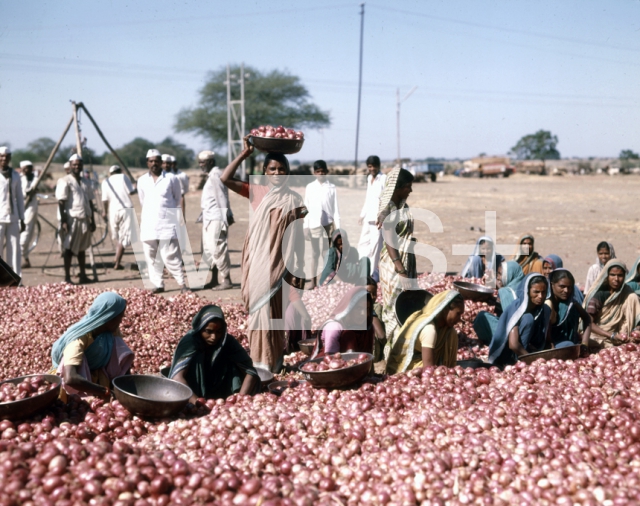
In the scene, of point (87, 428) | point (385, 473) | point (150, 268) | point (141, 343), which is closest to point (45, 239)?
point (150, 268)

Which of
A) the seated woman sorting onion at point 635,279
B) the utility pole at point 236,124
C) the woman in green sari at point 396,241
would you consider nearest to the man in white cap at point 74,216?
the woman in green sari at point 396,241

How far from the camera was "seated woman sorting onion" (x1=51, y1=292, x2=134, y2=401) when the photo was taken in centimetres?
364

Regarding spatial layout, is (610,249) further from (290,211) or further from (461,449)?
(461,449)

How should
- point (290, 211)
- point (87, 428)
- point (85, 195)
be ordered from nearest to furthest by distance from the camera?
point (87, 428) < point (290, 211) < point (85, 195)

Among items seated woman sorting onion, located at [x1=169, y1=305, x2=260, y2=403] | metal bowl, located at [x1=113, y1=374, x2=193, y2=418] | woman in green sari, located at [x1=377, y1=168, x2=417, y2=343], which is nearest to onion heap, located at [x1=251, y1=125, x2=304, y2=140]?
woman in green sari, located at [x1=377, y1=168, x2=417, y2=343]

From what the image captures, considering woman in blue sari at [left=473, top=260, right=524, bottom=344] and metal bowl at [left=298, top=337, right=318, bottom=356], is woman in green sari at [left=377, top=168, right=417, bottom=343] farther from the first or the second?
woman in blue sari at [left=473, top=260, right=524, bottom=344]

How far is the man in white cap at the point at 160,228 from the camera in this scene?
8.20 meters

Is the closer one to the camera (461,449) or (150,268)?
(461,449)

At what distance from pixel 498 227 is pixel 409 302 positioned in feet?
40.4

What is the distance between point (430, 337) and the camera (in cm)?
434

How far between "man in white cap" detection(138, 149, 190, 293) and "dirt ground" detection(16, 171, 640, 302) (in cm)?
30

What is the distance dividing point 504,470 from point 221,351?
6.16ft

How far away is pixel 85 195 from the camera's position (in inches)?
363

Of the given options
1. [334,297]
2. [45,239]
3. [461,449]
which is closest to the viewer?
[461,449]
